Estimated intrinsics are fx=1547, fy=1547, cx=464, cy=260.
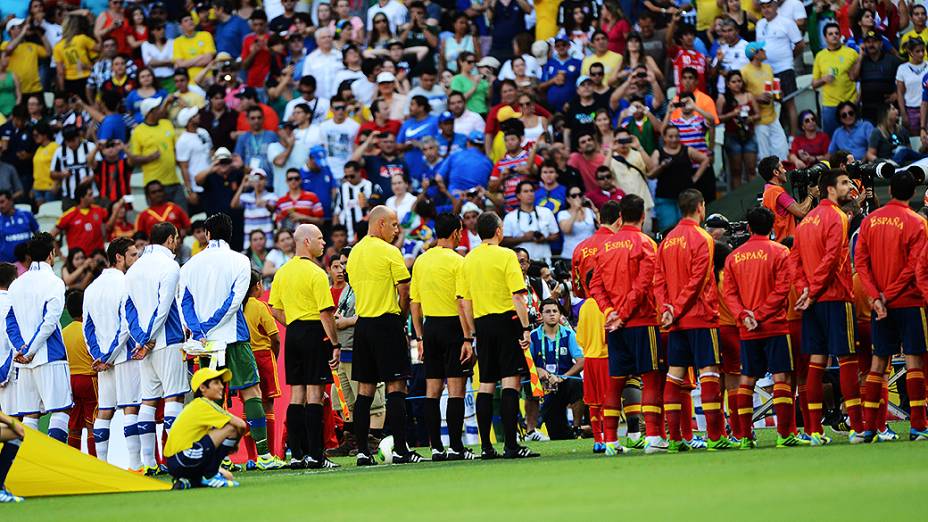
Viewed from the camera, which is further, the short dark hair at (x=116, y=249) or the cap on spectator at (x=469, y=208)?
the cap on spectator at (x=469, y=208)

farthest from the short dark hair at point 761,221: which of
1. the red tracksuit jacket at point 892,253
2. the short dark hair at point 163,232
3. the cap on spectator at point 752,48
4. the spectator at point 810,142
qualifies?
the cap on spectator at point 752,48

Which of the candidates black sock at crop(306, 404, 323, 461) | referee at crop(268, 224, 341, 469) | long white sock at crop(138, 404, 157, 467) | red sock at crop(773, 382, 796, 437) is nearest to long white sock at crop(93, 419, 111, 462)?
long white sock at crop(138, 404, 157, 467)

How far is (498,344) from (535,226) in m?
7.41

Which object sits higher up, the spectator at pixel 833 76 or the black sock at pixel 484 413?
the spectator at pixel 833 76

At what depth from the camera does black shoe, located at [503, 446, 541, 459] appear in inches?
552

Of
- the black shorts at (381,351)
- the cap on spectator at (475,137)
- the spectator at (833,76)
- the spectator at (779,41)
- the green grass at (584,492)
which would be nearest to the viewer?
the green grass at (584,492)

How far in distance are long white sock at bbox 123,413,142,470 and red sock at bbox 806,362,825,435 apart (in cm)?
621

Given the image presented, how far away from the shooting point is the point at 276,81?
26812mm

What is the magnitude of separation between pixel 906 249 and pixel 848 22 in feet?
35.6

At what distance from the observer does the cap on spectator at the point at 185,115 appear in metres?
A: 26.0

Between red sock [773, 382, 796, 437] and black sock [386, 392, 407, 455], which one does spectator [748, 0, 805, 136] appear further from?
black sock [386, 392, 407, 455]

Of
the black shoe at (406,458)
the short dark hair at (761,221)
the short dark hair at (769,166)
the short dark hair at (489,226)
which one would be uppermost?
the short dark hair at (769,166)

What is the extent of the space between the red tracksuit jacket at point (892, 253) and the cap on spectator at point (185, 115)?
595 inches

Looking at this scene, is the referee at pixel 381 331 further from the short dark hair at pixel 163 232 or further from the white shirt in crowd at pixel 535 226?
the white shirt in crowd at pixel 535 226
